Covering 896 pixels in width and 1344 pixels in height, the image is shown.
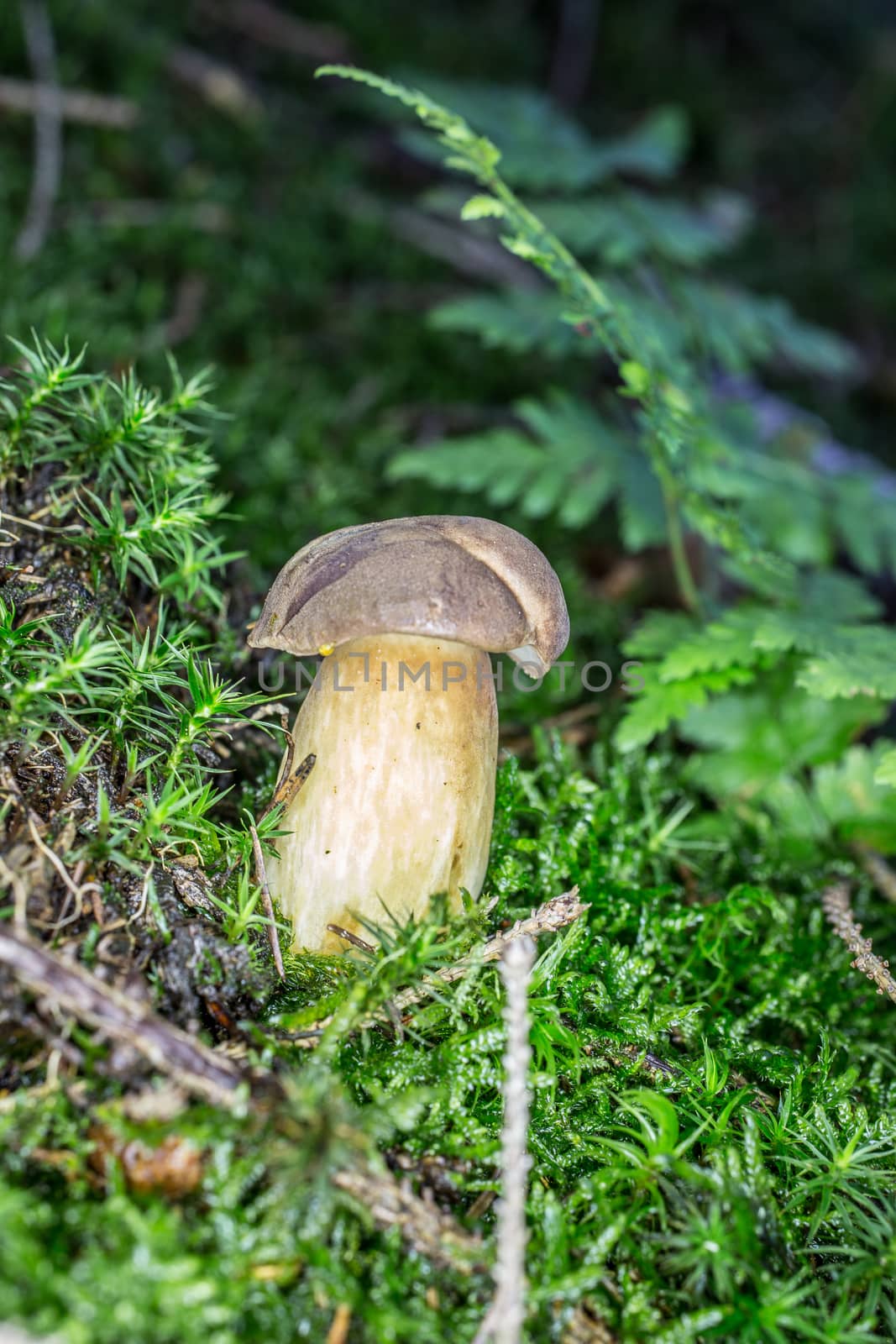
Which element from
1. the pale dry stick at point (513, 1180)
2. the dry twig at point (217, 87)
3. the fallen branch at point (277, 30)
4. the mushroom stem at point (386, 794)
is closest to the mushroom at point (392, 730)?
the mushroom stem at point (386, 794)

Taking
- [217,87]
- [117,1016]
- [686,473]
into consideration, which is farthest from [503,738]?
[217,87]

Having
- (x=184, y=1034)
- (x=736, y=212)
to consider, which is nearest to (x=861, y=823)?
(x=184, y=1034)

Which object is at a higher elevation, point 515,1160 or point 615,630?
point 515,1160

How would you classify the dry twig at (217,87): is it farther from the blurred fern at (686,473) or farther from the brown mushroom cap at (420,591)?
the brown mushroom cap at (420,591)

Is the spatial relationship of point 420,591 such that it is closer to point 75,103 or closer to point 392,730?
point 392,730

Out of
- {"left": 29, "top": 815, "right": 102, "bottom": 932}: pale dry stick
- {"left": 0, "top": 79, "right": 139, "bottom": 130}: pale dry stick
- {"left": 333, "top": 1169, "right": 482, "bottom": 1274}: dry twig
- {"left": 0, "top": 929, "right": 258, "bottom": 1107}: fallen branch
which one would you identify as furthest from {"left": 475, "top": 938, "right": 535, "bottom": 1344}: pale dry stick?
{"left": 0, "top": 79, "right": 139, "bottom": 130}: pale dry stick

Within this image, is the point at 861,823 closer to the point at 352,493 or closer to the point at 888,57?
the point at 352,493
